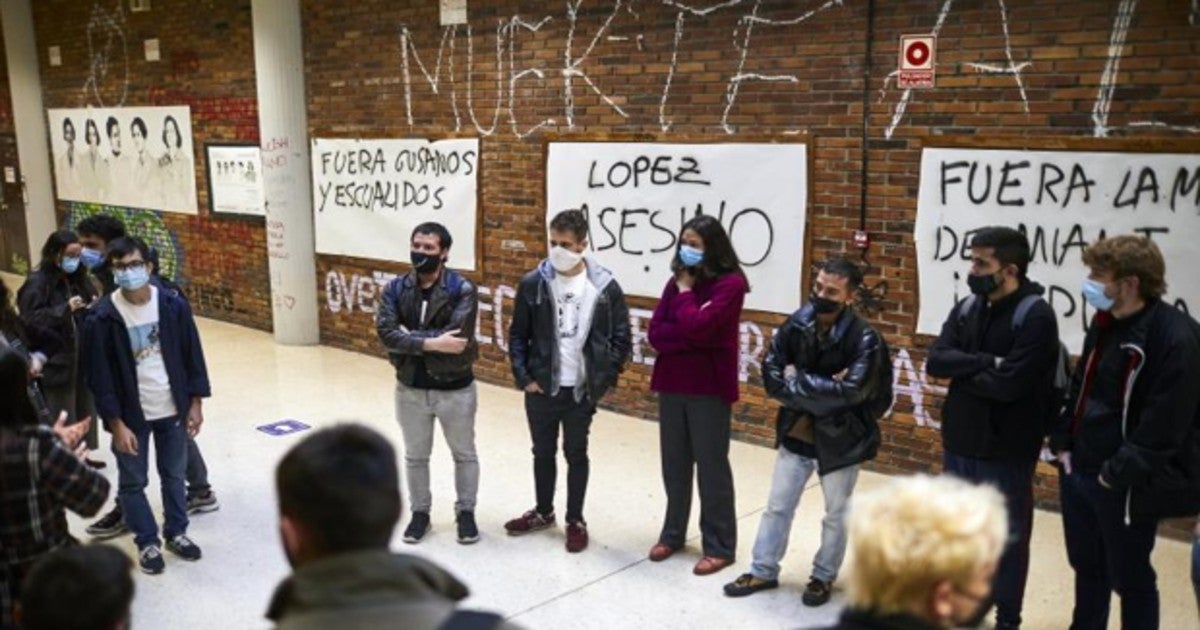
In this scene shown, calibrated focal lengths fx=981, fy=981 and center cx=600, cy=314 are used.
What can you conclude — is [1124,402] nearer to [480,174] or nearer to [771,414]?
[771,414]

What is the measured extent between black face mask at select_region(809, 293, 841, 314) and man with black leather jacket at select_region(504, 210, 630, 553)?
39.2 inches

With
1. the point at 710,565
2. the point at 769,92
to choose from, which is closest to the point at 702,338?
the point at 710,565

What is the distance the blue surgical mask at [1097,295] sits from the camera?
11.3ft

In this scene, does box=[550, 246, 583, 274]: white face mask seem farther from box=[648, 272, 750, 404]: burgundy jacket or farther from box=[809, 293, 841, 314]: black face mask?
box=[809, 293, 841, 314]: black face mask

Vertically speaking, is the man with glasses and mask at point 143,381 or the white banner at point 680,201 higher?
the white banner at point 680,201

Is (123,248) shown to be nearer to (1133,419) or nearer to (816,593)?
(816,593)

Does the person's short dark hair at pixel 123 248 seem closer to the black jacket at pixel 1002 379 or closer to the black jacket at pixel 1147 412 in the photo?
the black jacket at pixel 1002 379

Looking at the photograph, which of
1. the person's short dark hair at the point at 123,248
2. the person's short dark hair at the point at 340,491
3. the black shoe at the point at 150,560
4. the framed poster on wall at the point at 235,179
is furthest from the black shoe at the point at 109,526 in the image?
the framed poster on wall at the point at 235,179

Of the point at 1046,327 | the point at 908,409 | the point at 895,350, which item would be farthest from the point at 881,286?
the point at 1046,327

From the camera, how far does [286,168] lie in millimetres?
9117

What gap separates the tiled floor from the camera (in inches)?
163

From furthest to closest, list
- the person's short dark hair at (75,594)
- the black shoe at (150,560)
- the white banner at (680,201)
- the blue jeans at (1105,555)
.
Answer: the white banner at (680,201) < the black shoe at (150,560) < the blue jeans at (1105,555) < the person's short dark hair at (75,594)

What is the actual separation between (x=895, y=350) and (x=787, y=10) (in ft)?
6.99

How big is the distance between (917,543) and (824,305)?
7.86 ft
